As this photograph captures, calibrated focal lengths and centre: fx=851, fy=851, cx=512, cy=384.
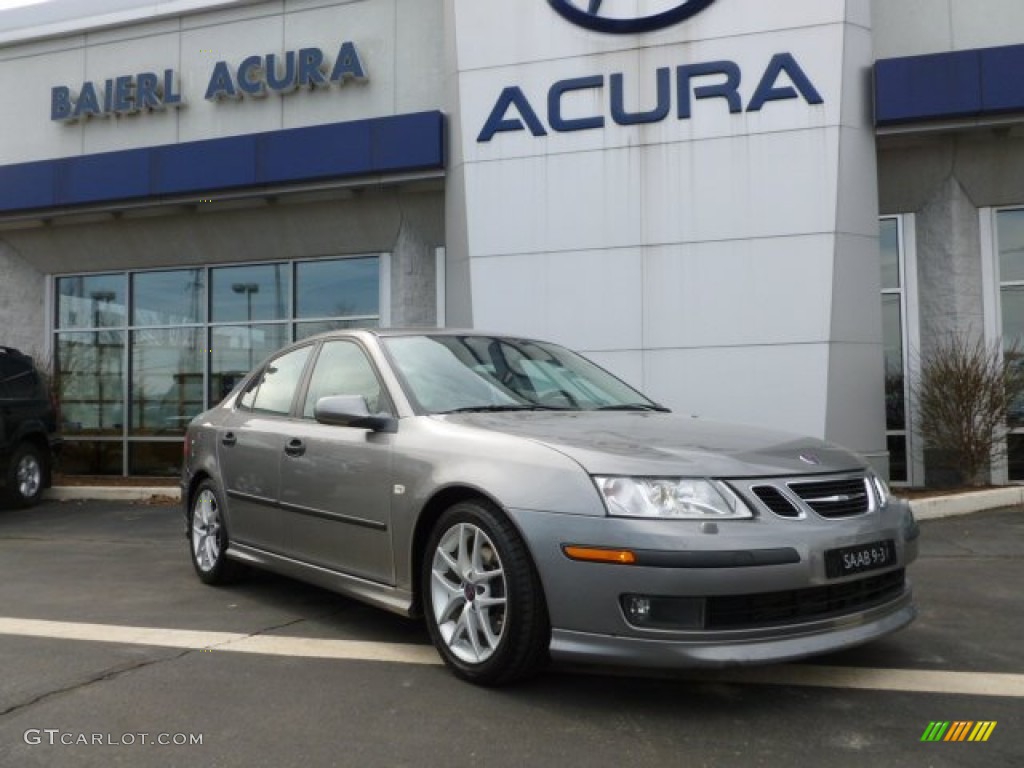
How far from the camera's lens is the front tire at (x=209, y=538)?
17.3 ft

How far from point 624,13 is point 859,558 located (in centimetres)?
799

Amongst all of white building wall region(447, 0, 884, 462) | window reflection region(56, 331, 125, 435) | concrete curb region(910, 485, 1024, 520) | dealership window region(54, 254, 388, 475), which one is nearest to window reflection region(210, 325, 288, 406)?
dealership window region(54, 254, 388, 475)

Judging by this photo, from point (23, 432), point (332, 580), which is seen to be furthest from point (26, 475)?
point (332, 580)

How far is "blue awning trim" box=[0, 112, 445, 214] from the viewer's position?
10617 millimetres

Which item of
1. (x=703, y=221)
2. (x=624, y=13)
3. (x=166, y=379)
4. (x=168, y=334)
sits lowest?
(x=166, y=379)

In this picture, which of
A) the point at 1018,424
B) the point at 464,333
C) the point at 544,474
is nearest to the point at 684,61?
the point at 1018,424

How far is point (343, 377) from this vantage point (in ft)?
14.8

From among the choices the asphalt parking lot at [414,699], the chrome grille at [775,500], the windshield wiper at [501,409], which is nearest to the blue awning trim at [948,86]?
the asphalt parking lot at [414,699]

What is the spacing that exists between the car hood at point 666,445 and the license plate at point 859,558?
320mm

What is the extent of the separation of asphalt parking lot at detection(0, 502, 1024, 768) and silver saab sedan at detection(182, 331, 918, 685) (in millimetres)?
253

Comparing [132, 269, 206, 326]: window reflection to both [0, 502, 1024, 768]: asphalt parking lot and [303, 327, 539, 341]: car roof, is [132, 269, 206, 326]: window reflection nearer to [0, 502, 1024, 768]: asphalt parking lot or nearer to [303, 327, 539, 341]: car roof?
[0, 502, 1024, 768]: asphalt parking lot

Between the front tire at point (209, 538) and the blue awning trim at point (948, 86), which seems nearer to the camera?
the front tire at point (209, 538)

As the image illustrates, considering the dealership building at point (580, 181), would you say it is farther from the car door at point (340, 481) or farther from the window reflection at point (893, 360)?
the car door at point (340, 481)

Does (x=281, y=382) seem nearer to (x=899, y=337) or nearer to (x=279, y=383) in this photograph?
(x=279, y=383)
